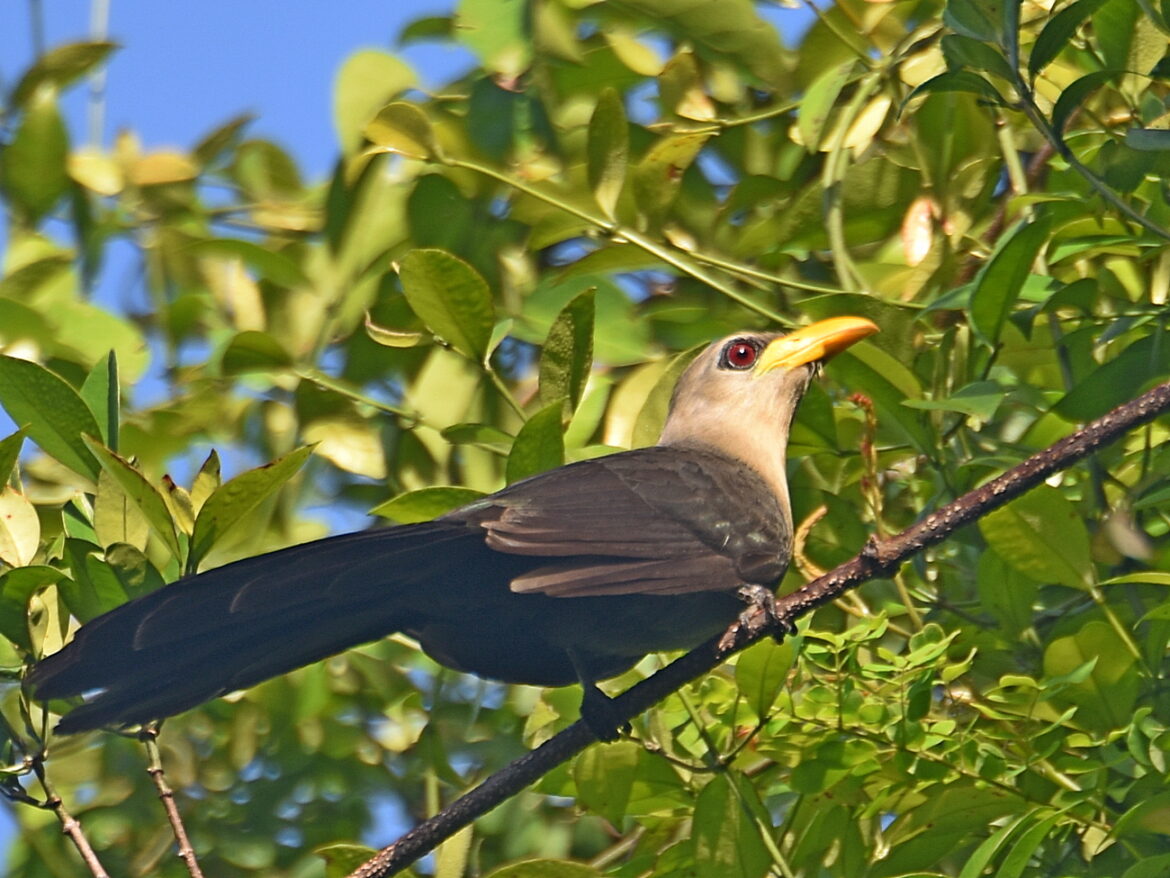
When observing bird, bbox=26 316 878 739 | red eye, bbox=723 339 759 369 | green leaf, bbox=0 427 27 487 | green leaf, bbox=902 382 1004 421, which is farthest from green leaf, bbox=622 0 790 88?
green leaf, bbox=0 427 27 487

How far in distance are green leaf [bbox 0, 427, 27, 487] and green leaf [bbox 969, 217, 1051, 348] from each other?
6.08 feet

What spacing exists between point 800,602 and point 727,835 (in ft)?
1.80

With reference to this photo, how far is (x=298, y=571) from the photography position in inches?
123

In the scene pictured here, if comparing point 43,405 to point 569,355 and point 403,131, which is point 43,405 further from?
point 403,131

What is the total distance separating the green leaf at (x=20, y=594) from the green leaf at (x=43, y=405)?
0.28 m

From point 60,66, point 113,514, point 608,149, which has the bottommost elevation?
point 113,514

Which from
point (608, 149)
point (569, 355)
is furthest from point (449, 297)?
point (608, 149)

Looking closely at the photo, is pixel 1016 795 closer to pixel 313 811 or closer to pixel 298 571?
pixel 298 571

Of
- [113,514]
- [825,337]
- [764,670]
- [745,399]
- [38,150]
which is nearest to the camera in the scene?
[764,670]

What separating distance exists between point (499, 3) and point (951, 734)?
2.29 meters

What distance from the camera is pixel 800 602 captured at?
2.72 metres

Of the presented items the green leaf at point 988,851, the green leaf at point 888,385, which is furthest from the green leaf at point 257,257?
the green leaf at point 988,851

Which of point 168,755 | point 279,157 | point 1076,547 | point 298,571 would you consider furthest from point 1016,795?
point 279,157

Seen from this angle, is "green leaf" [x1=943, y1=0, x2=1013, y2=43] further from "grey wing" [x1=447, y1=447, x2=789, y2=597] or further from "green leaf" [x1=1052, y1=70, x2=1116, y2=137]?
"grey wing" [x1=447, y1=447, x2=789, y2=597]
